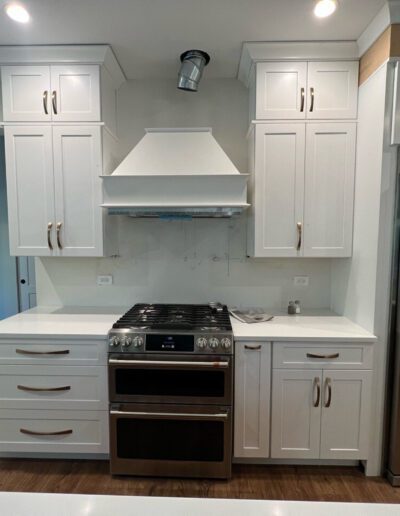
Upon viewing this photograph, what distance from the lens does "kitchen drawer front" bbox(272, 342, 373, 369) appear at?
1.99m

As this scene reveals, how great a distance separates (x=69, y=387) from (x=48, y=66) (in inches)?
89.5

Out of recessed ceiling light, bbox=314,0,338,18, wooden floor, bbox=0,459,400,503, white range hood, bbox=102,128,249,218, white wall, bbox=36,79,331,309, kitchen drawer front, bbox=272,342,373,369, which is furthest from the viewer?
white wall, bbox=36,79,331,309

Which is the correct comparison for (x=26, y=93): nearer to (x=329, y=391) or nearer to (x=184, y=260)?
(x=184, y=260)

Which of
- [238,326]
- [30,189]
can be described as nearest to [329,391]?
[238,326]

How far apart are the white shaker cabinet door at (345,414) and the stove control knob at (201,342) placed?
0.82 meters

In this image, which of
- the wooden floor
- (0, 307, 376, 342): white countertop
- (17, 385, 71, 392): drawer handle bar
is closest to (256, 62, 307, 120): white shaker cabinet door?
(0, 307, 376, 342): white countertop

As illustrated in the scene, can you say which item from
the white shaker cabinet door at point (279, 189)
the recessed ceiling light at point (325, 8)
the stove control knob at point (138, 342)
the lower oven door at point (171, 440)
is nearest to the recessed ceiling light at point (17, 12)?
the white shaker cabinet door at point (279, 189)

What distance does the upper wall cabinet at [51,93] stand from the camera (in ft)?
7.30

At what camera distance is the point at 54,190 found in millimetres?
2293

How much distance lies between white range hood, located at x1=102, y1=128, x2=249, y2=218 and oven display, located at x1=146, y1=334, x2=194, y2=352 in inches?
34.9

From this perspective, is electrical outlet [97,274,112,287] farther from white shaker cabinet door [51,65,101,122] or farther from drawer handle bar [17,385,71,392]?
white shaker cabinet door [51,65,101,122]

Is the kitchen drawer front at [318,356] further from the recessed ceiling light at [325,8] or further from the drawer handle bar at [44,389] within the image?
the recessed ceiling light at [325,8]

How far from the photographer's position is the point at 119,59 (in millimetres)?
2332

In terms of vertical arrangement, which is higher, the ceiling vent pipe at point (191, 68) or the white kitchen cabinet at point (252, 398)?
the ceiling vent pipe at point (191, 68)
